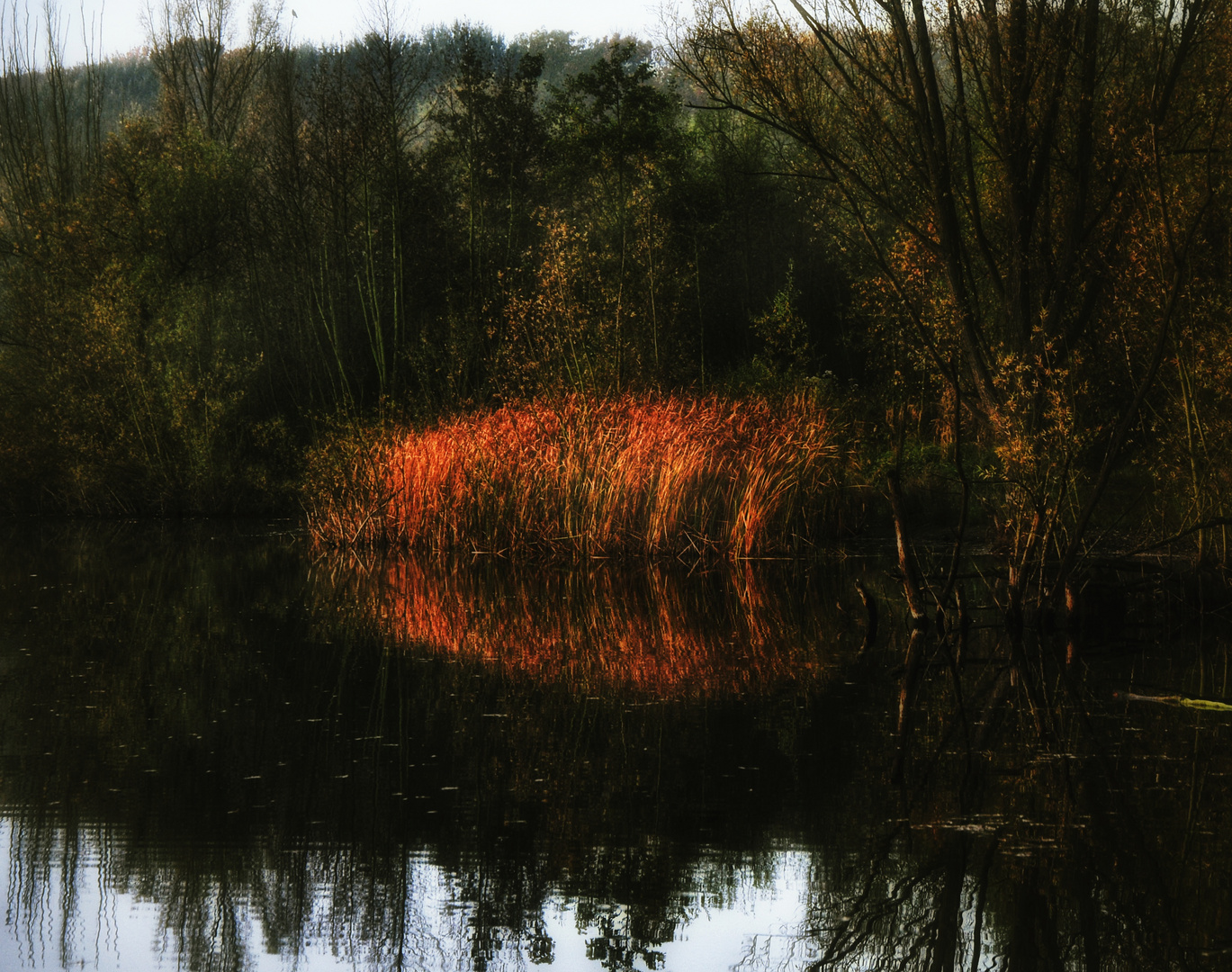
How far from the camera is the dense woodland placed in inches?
373

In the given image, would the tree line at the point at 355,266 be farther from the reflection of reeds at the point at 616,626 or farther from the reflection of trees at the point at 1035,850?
the reflection of trees at the point at 1035,850

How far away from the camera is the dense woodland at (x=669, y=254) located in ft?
31.1

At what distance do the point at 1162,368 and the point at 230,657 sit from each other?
22.0 feet

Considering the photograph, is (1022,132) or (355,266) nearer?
(1022,132)

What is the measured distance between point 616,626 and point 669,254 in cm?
1340

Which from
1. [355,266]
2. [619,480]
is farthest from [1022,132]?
[355,266]

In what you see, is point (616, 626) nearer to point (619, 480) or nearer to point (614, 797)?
point (619, 480)

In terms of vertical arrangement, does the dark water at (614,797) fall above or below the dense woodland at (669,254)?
below

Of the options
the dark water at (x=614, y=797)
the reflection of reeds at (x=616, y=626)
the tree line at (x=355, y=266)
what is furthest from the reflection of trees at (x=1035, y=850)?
the tree line at (x=355, y=266)

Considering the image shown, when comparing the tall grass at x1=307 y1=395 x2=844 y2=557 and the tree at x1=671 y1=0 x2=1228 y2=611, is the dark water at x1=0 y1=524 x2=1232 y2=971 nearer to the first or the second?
the tree at x1=671 y1=0 x2=1228 y2=611

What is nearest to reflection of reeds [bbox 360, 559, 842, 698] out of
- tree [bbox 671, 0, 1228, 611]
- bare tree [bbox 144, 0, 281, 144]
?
tree [bbox 671, 0, 1228, 611]

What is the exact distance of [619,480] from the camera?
38.7 ft

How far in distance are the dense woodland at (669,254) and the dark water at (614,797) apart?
7.42 feet

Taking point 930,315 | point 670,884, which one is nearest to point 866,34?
point 930,315
